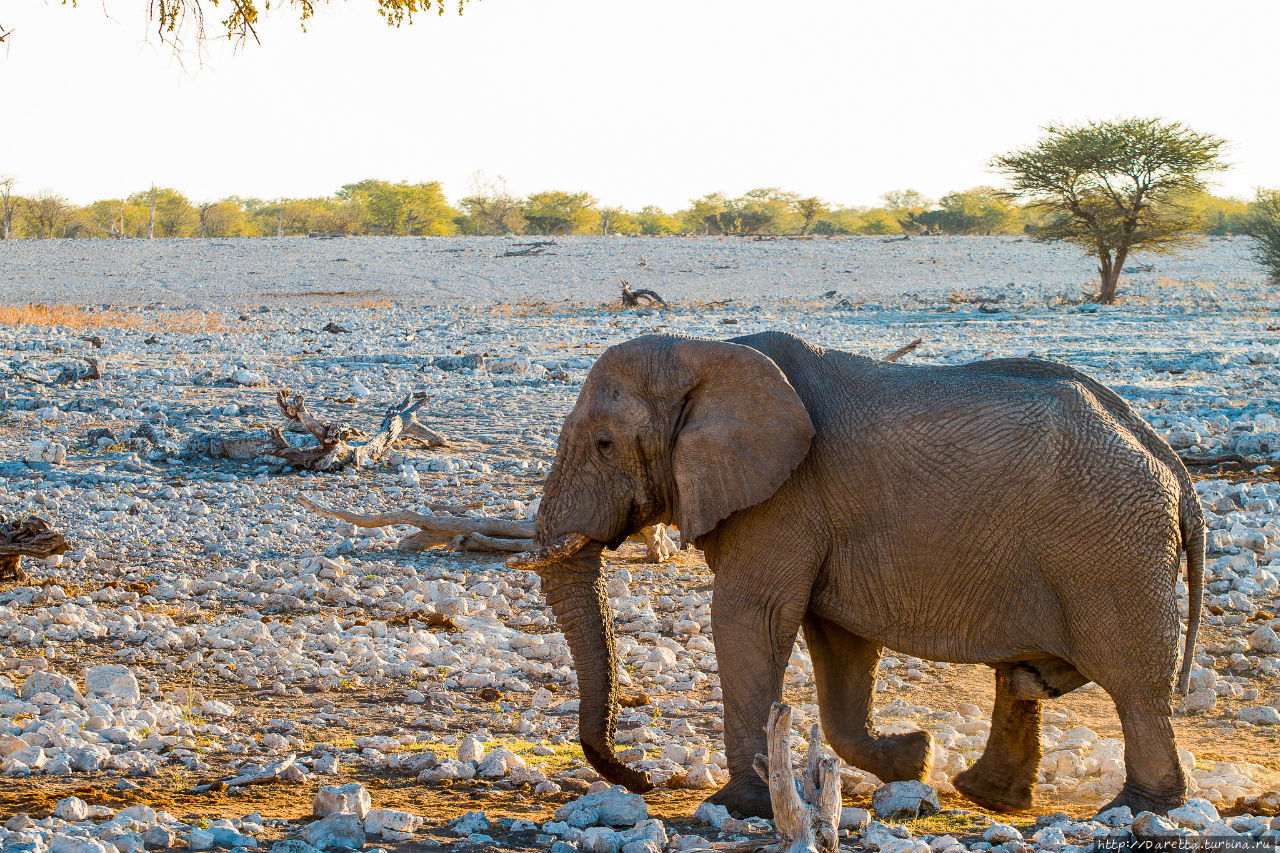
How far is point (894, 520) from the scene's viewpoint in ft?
13.5

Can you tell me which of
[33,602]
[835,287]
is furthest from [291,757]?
[835,287]

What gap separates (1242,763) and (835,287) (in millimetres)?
27367

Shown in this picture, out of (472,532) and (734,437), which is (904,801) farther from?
(472,532)

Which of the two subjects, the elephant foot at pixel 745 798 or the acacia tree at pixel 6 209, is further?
the acacia tree at pixel 6 209

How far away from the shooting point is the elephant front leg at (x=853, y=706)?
4543 millimetres

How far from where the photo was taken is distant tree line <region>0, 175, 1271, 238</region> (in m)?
53.6

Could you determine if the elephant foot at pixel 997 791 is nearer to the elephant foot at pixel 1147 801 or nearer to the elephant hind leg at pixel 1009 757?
the elephant hind leg at pixel 1009 757

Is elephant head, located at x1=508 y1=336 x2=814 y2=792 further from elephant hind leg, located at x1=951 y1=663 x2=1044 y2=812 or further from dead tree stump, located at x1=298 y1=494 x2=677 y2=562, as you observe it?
dead tree stump, located at x1=298 y1=494 x2=677 y2=562

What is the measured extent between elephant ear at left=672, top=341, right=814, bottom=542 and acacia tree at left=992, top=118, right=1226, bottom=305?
26205 mm

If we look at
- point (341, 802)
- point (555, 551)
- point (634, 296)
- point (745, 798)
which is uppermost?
point (634, 296)

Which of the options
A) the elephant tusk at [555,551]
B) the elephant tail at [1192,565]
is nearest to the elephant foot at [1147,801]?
the elephant tail at [1192,565]

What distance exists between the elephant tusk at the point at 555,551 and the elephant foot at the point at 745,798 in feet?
3.05

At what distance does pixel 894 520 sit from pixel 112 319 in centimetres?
2109

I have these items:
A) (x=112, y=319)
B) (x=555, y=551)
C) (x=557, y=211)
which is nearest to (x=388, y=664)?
(x=555, y=551)
